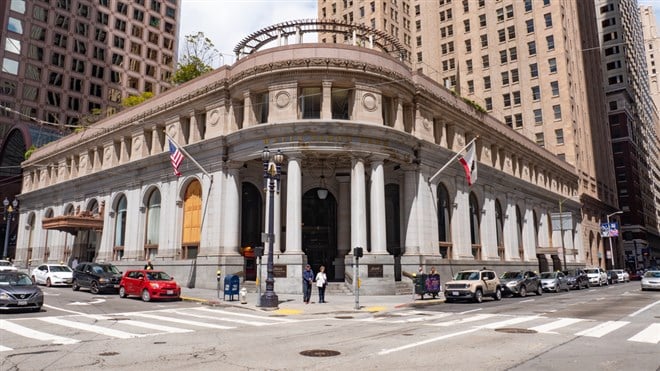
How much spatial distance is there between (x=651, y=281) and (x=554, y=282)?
22.4 feet

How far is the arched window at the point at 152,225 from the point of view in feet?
120

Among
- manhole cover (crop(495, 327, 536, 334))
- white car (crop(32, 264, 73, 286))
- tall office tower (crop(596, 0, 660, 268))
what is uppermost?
tall office tower (crop(596, 0, 660, 268))

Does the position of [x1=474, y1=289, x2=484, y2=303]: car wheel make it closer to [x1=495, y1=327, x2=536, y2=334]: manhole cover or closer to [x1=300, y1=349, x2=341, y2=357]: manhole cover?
[x1=495, y1=327, x2=536, y2=334]: manhole cover

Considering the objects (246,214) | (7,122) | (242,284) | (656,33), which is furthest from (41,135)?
(656,33)

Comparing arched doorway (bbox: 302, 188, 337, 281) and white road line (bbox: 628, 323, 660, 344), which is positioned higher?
arched doorway (bbox: 302, 188, 337, 281)

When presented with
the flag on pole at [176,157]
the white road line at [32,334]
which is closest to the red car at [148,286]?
the flag on pole at [176,157]

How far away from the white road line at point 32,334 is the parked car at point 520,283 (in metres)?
23.8

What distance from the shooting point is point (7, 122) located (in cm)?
7238

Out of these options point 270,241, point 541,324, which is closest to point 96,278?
point 270,241

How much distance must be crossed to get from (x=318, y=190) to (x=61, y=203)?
30.4 metres

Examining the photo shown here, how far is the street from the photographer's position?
902cm

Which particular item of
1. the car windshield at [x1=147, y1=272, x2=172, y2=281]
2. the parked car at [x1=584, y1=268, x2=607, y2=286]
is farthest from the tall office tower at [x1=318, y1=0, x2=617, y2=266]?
the car windshield at [x1=147, y1=272, x2=172, y2=281]

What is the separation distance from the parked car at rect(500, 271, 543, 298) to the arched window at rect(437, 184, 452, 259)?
6219 mm

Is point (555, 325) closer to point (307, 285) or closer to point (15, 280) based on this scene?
point (307, 285)
